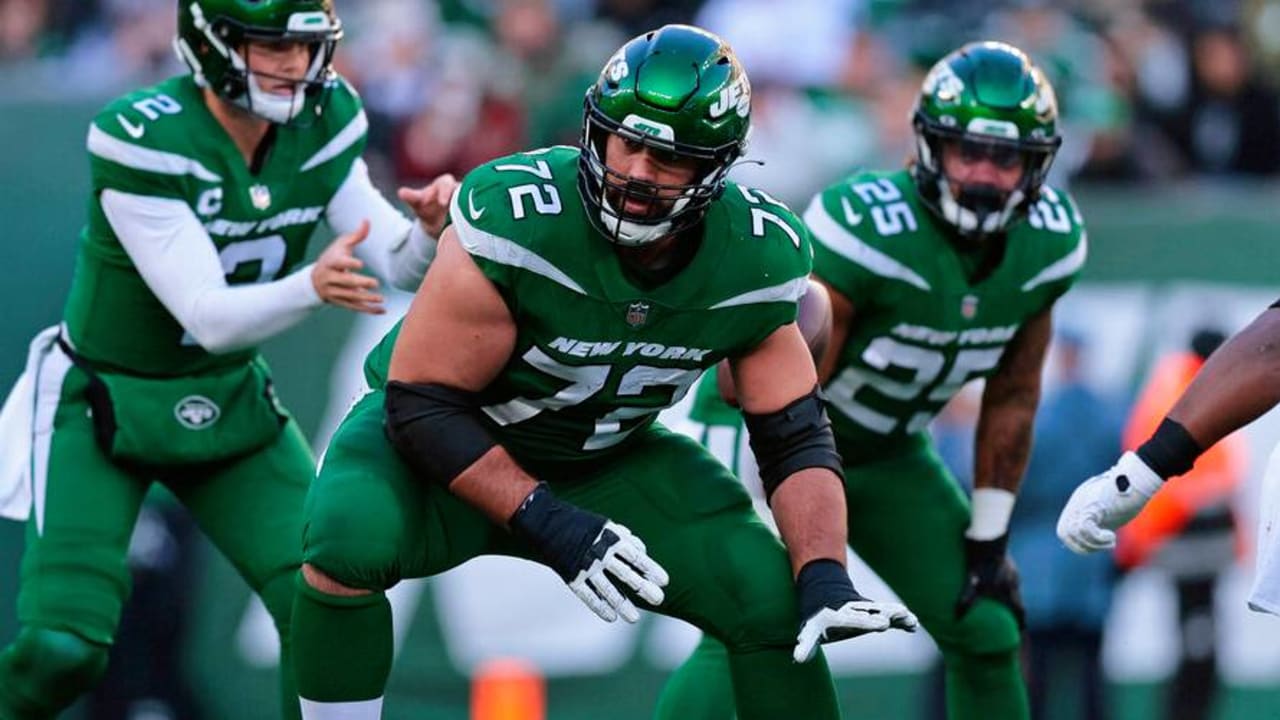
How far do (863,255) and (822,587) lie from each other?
131 cm

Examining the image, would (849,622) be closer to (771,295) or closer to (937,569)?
(771,295)

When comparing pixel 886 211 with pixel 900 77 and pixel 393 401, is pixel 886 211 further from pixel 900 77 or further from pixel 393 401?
pixel 900 77

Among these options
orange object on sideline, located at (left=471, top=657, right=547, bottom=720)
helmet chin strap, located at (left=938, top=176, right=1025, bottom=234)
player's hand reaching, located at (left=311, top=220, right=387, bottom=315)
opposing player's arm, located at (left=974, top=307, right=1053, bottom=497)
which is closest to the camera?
player's hand reaching, located at (left=311, top=220, right=387, bottom=315)

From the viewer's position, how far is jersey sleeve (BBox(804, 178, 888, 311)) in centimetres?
540

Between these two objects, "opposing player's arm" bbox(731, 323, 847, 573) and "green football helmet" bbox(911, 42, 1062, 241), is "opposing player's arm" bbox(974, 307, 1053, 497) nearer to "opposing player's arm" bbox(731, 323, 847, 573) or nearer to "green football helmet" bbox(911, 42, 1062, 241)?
"green football helmet" bbox(911, 42, 1062, 241)

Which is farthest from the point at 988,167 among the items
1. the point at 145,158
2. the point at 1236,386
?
the point at 145,158

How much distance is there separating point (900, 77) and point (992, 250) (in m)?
3.99

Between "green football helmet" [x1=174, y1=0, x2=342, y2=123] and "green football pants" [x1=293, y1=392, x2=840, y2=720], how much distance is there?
3.41ft

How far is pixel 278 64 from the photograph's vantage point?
5273mm

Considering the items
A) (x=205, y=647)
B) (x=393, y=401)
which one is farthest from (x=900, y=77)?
(x=393, y=401)

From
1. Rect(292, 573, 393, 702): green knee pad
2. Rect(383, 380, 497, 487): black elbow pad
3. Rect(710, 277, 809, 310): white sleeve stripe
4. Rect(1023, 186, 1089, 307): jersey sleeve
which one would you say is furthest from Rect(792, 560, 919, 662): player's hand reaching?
Rect(1023, 186, 1089, 307): jersey sleeve

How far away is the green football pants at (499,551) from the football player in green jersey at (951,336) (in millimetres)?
886

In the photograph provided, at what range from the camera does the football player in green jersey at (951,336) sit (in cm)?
540

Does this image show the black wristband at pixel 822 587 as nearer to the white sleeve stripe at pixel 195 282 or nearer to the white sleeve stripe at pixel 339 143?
the white sleeve stripe at pixel 195 282
